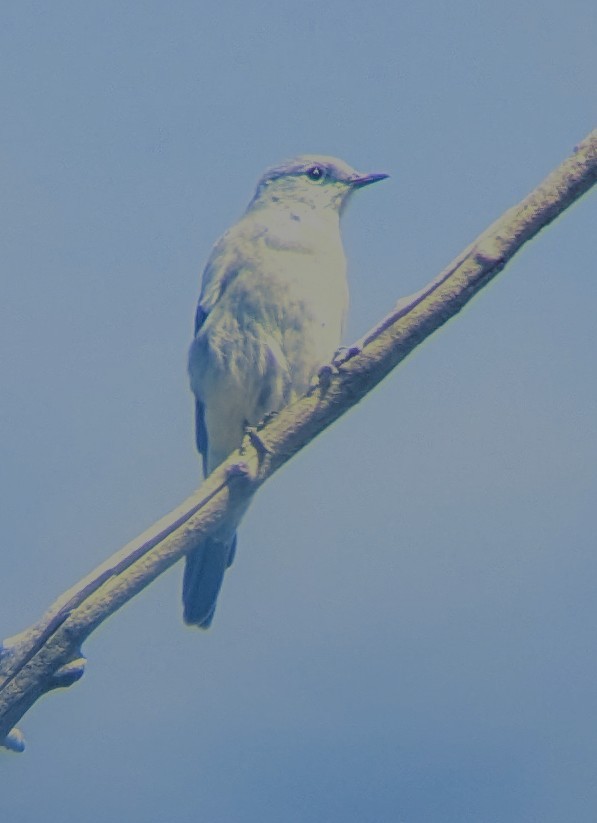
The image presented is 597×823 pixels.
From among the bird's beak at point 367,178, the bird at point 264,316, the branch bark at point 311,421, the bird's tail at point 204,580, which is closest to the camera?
the branch bark at point 311,421

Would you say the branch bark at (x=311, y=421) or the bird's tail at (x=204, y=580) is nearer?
the branch bark at (x=311, y=421)

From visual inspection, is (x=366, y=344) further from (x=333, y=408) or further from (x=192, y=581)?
(x=192, y=581)

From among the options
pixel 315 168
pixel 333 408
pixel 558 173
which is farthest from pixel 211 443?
pixel 558 173

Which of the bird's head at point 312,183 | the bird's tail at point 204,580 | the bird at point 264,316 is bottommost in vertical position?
the bird's tail at point 204,580

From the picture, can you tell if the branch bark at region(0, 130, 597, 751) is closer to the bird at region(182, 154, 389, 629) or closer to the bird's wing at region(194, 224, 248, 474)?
the bird at region(182, 154, 389, 629)

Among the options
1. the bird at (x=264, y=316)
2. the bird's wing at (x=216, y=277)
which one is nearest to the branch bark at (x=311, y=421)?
the bird at (x=264, y=316)

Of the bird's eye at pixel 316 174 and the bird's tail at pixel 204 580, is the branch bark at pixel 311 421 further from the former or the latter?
the bird's eye at pixel 316 174

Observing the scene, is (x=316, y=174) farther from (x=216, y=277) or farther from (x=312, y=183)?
(x=216, y=277)

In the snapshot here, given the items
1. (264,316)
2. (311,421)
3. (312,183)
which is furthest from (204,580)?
(312,183)
